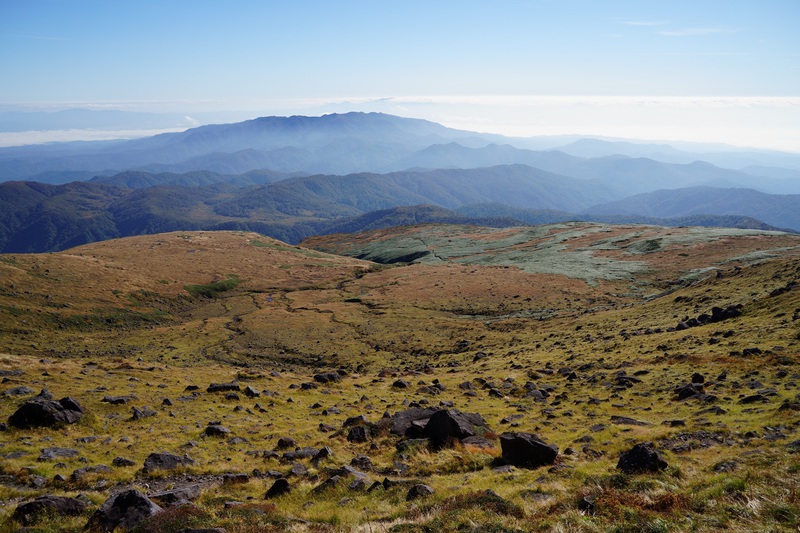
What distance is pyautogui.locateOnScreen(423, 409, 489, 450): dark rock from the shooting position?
22953 millimetres

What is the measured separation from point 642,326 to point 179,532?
56486 millimetres

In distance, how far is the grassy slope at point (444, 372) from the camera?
47.2 feet

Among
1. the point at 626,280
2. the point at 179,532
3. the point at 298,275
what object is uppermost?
the point at 179,532

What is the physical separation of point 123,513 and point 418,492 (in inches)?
390

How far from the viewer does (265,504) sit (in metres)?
15.6

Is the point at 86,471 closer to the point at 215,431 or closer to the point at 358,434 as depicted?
the point at 215,431

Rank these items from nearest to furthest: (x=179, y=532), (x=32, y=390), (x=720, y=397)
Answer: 1. (x=179, y=532)
2. (x=720, y=397)
3. (x=32, y=390)

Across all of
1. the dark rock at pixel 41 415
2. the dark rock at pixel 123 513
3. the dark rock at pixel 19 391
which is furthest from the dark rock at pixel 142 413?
the dark rock at pixel 123 513

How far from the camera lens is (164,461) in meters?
20.6

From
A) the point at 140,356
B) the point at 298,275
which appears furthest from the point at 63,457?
the point at 298,275

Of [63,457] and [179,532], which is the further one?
[63,457]

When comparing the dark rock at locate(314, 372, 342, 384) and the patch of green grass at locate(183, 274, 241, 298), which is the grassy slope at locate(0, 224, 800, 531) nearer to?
the dark rock at locate(314, 372, 342, 384)

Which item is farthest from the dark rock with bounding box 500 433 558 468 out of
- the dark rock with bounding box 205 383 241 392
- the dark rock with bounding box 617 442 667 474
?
the dark rock with bounding box 205 383 241 392

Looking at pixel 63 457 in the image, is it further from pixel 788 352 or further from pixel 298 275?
pixel 298 275
